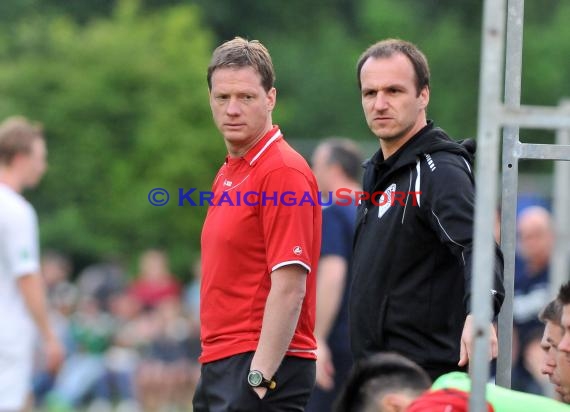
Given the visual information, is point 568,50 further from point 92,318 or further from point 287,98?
point 92,318

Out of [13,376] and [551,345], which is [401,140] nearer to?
[551,345]

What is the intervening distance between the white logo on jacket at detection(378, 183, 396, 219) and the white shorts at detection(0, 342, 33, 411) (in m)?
3.66

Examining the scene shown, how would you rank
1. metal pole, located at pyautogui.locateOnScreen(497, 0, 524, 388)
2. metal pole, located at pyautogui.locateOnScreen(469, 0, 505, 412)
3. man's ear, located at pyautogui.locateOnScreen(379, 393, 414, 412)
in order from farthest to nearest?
metal pole, located at pyautogui.locateOnScreen(497, 0, 524, 388) → man's ear, located at pyautogui.locateOnScreen(379, 393, 414, 412) → metal pole, located at pyautogui.locateOnScreen(469, 0, 505, 412)

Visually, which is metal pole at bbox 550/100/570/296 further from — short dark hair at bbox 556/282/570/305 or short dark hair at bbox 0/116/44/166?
short dark hair at bbox 556/282/570/305

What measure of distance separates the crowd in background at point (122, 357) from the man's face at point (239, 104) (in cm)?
1063

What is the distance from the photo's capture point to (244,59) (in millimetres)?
4684

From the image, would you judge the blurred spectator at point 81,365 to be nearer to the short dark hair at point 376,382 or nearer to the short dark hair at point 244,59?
the short dark hair at point 244,59

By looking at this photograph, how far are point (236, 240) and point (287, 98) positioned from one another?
93.1ft

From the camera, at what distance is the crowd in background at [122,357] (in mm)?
15102

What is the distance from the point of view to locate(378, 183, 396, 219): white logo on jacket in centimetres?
454

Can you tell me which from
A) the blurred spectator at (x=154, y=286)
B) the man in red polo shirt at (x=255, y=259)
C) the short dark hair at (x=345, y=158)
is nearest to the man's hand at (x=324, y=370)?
the short dark hair at (x=345, y=158)

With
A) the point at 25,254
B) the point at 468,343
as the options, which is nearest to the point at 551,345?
the point at 468,343

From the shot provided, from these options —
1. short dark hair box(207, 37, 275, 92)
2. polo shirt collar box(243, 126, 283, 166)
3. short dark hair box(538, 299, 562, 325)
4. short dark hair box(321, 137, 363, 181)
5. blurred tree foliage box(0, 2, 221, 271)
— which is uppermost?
blurred tree foliage box(0, 2, 221, 271)

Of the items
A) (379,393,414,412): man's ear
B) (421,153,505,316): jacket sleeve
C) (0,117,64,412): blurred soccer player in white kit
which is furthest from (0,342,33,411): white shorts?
(379,393,414,412): man's ear
